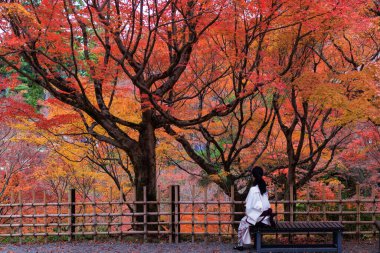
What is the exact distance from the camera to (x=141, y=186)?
361 inches

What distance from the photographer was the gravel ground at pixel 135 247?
25.3 feet

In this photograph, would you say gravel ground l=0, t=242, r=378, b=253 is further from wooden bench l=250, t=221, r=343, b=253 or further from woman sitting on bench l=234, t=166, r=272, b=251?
woman sitting on bench l=234, t=166, r=272, b=251

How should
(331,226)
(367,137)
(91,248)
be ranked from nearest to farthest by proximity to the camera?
(331,226) → (91,248) → (367,137)

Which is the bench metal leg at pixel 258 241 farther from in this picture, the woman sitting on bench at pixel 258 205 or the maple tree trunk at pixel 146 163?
the maple tree trunk at pixel 146 163

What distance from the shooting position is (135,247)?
8.08m

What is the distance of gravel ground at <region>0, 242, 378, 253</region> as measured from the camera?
7707mm

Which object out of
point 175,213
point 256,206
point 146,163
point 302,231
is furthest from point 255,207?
point 146,163

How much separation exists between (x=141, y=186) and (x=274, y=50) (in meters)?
4.51

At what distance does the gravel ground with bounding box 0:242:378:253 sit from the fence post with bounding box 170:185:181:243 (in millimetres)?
281

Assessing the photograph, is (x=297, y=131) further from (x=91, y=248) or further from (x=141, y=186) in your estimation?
(x=91, y=248)

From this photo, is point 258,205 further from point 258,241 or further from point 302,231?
point 302,231

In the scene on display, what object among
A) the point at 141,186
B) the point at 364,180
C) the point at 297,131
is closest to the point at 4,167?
the point at 141,186

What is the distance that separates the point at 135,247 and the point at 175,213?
43.4 inches

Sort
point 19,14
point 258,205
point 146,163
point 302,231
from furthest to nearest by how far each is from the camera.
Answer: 1. point 146,163
2. point 19,14
3. point 258,205
4. point 302,231
